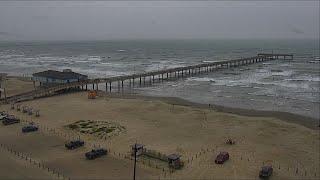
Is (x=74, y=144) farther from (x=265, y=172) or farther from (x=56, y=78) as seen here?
(x=56, y=78)

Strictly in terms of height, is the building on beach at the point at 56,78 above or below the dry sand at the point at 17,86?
above

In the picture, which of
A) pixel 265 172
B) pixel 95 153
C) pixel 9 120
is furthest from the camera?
pixel 9 120

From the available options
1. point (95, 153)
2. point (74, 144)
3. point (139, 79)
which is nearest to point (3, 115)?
point (74, 144)

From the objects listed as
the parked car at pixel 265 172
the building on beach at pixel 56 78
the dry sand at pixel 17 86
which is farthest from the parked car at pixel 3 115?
the parked car at pixel 265 172

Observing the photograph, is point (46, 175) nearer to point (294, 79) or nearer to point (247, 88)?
point (247, 88)

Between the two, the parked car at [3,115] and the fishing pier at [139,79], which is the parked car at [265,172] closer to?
the parked car at [3,115]

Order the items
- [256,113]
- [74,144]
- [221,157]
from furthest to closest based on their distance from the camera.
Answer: [256,113] < [74,144] < [221,157]
